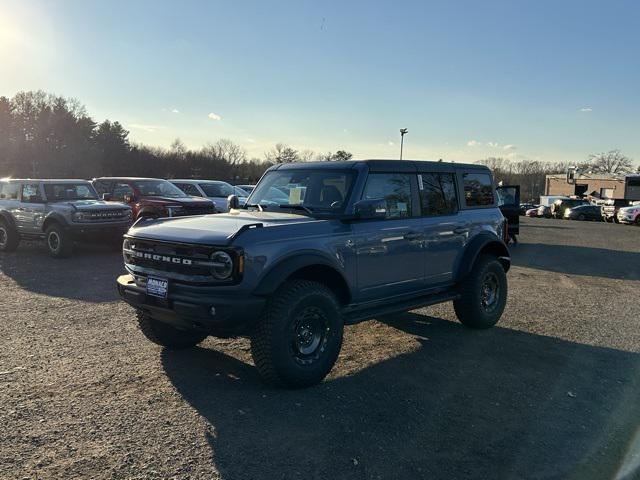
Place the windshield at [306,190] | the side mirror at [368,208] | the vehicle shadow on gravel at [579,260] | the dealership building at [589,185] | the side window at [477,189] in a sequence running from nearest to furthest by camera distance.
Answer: the side mirror at [368,208], the windshield at [306,190], the side window at [477,189], the vehicle shadow on gravel at [579,260], the dealership building at [589,185]

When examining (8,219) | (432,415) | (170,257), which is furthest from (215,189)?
(432,415)

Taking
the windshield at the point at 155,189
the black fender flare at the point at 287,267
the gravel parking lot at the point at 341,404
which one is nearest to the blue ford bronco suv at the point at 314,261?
the black fender flare at the point at 287,267

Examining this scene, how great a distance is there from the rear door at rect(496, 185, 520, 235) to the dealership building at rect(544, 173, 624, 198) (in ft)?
184

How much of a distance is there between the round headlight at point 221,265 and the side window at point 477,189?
12.0ft

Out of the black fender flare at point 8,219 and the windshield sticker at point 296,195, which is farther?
the black fender flare at point 8,219

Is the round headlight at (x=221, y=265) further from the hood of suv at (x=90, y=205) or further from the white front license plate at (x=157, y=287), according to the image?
the hood of suv at (x=90, y=205)

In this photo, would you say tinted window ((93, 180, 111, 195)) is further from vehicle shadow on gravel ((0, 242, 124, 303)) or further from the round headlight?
the round headlight

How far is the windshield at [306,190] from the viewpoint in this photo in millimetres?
5230

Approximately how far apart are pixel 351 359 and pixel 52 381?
9.32 ft

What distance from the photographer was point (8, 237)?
42.9 ft

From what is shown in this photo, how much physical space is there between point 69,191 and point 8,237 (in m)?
2.00

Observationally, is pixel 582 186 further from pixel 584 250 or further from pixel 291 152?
pixel 584 250

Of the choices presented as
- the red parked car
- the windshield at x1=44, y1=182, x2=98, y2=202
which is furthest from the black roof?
the windshield at x1=44, y1=182, x2=98, y2=202

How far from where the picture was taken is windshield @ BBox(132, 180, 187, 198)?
47.2 ft
